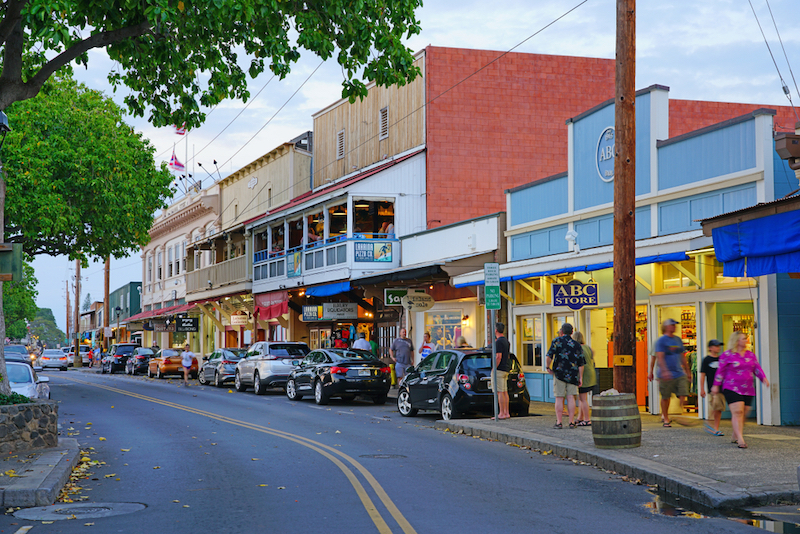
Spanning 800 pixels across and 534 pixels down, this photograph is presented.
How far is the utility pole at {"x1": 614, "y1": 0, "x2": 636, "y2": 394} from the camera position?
1243 cm

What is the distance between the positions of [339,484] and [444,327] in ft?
53.4

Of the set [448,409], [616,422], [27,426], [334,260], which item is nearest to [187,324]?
[334,260]

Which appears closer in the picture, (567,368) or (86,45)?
(86,45)

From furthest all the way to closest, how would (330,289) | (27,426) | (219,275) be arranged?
(219,275) → (330,289) → (27,426)

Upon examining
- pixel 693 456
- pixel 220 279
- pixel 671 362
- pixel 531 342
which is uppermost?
pixel 220 279

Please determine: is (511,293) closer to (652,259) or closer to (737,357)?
(652,259)

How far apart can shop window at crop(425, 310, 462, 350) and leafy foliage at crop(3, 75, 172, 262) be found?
34.2ft

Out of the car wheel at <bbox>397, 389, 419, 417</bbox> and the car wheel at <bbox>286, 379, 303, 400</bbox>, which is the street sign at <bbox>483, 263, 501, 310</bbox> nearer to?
the car wheel at <bbox>397, 389, 419, 417</bbox>

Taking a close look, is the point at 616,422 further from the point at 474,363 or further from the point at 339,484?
the point at 474,363

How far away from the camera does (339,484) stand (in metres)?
9.84

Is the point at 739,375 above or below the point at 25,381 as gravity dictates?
above

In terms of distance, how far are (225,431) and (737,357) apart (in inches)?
358

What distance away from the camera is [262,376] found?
90.7 ft

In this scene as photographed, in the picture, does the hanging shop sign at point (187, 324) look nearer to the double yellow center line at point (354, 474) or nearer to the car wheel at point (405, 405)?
the double yellow center line at point (354, 474)
